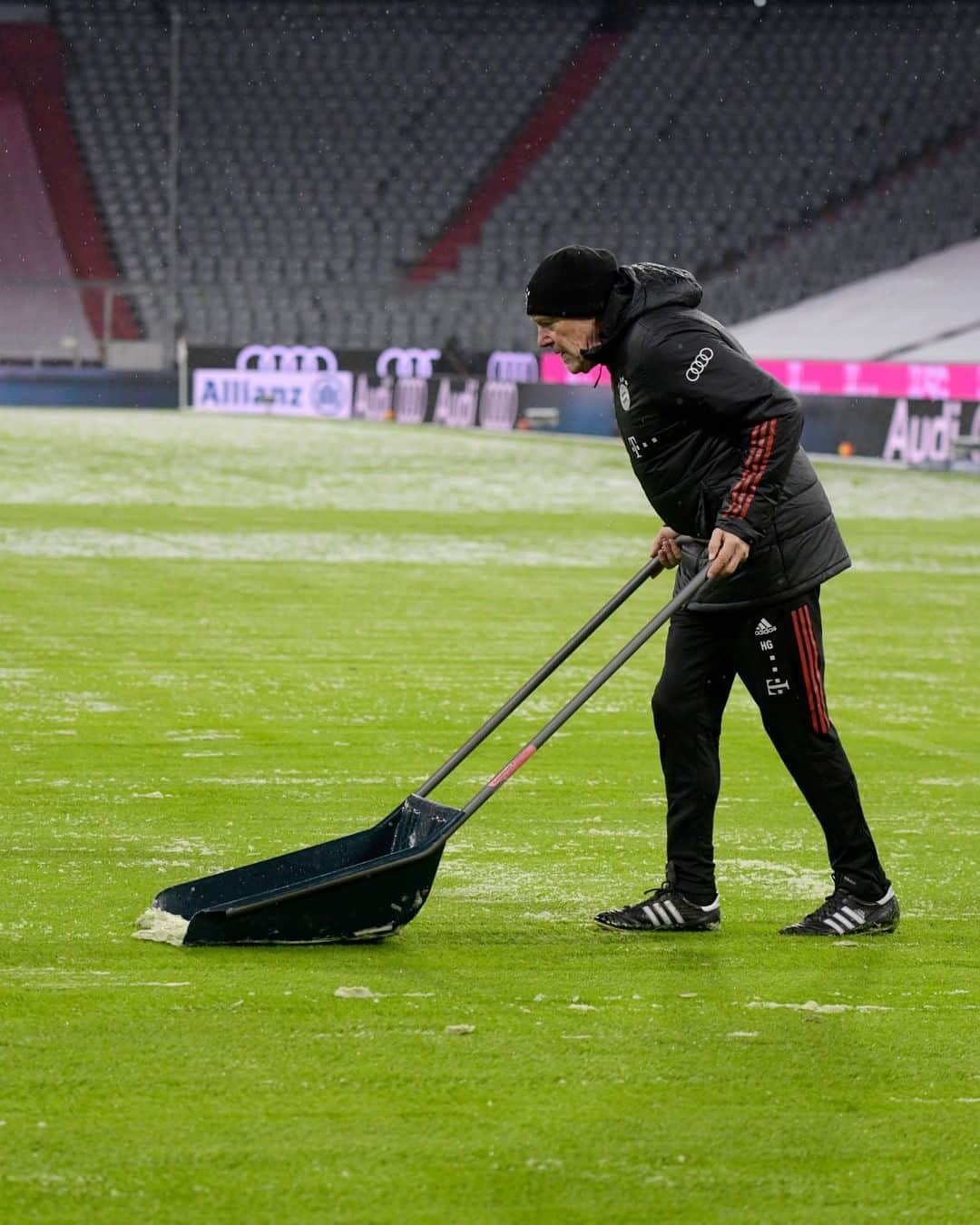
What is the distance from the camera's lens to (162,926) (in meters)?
4.56

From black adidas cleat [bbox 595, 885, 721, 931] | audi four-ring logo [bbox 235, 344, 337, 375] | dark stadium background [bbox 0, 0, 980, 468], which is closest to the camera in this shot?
black adidas cleat [bbox 595, 885, 721, 931]

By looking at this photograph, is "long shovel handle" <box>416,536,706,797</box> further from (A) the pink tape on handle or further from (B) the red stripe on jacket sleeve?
(B) the red stripe on jacket sleeve

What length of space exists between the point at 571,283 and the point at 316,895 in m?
1.47

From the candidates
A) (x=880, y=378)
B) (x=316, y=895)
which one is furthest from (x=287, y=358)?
(x=316, y=895)

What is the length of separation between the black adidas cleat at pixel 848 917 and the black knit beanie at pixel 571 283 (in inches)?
59.6

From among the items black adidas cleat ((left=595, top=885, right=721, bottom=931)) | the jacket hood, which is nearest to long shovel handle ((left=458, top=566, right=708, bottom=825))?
black adidas cleat ((left=595, top=885, right=721, bottom=931))

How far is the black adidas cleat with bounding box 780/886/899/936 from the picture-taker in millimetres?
4758

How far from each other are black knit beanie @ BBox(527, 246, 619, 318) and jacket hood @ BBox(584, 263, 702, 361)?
0.05 m

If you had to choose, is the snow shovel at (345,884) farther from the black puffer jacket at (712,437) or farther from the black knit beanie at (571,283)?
the black knit beanie at (571,283)

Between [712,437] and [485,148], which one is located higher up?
[485,148]

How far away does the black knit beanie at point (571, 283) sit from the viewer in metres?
4.48

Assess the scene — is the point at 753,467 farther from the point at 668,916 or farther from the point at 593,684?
the point at 668,916

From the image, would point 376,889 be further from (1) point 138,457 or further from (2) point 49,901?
(1) point 138,457

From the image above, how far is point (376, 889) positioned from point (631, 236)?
4362 cm
